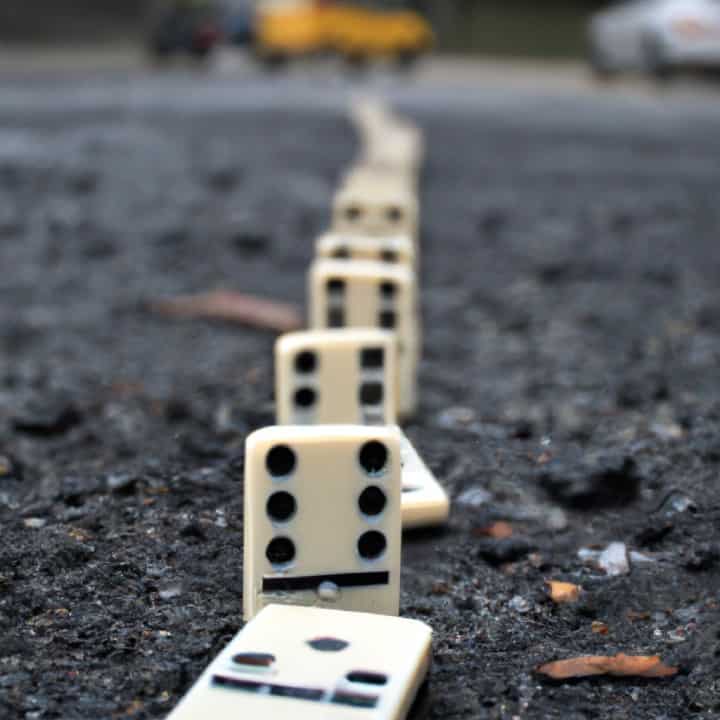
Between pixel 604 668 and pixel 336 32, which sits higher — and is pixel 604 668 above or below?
below

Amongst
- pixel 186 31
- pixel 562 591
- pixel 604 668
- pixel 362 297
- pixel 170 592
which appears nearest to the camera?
pixel 604 668

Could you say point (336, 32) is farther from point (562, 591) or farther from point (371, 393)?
point (562, 591)

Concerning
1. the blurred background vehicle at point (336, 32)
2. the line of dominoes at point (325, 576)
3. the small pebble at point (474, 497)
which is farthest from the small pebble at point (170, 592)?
the blurred background vehicle at point (336, 32)

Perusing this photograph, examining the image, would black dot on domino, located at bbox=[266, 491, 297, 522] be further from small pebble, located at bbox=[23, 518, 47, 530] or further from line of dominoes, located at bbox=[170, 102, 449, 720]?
small pebble, located at bbox=[23, 518, 47, 530]

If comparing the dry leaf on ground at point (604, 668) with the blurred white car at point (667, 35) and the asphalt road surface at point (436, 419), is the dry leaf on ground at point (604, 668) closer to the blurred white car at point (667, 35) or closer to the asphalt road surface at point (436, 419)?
the asphalt road surface at point (436, 419)

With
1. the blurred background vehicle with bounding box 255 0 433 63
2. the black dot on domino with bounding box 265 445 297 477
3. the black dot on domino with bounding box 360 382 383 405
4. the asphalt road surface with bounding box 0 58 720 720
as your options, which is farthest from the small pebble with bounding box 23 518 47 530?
the blurred background vehicle with bounding box 255 0 433 63

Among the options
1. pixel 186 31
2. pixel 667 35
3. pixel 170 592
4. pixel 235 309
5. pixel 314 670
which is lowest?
pixel 235 309

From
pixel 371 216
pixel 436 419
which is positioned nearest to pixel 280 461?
pixel 436 419
